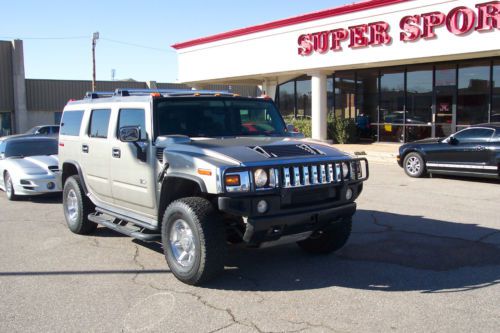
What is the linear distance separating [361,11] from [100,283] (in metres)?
16.8

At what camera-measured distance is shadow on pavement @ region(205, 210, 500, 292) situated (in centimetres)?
534

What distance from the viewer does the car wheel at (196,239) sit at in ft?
16.6

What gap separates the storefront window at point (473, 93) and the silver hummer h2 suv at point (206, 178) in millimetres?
14664

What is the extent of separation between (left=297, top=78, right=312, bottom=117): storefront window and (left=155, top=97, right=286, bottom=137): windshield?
63.3 feet

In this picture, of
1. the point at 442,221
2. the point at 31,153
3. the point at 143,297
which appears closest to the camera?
the point at 143,297

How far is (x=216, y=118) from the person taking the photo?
255 inches

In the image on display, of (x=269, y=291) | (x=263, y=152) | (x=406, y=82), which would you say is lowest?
(x=269, y=291)

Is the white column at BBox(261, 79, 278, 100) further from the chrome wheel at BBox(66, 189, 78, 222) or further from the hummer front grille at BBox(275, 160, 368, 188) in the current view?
the hummer front grille at BBox(275, 160, 368, 188)

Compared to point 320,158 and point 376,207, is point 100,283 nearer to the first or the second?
point 320,158

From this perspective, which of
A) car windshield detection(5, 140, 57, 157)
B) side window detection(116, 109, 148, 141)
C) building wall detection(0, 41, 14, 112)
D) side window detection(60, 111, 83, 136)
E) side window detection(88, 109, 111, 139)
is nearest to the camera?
side window detection(116, 109, 148, 141)

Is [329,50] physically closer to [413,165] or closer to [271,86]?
[271,86]

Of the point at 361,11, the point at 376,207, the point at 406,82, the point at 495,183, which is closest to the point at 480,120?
the point at 406,82

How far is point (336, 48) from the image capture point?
811 inches

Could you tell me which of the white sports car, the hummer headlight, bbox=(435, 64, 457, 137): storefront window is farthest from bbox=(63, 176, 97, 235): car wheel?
bbox=(435, 64, 457, 137): storefront window
